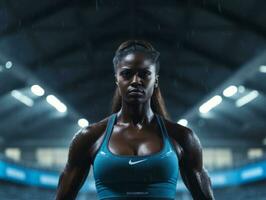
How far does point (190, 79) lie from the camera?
25562 mm

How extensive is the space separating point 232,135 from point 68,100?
13.7 meters

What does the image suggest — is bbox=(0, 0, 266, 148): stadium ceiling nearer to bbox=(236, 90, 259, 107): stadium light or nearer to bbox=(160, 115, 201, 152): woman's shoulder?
bbox=(236, 90, 259, 107): stadium light

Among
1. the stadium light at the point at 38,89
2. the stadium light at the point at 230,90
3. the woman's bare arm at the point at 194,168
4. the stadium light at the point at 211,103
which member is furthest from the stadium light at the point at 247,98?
the woman's bare arm at the point at 194,168

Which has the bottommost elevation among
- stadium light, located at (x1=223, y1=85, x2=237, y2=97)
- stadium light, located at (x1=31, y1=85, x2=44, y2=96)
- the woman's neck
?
the woman's neck

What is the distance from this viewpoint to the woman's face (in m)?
1.79

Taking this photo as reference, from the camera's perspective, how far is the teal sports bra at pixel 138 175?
5.66ft

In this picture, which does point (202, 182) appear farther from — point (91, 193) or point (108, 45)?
point (108, 45)

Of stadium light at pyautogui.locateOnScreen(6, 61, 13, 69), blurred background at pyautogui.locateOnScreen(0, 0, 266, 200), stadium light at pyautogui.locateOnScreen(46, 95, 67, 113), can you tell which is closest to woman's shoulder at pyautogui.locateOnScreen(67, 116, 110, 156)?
blurred background at pyautogui.locateOnScreen(0, 0, 266, 200)

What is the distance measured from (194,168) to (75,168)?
1.66ft

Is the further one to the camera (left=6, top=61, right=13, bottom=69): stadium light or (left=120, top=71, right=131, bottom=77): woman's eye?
(left=6, top=61, right=13, bottom=69): stadium light

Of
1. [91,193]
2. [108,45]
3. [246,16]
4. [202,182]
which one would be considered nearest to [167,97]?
[108,45]

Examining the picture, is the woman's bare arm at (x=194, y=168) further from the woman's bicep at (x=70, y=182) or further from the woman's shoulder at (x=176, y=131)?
the woman's bicep at (x=70, y=182)

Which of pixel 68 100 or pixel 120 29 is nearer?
pixel 120 29

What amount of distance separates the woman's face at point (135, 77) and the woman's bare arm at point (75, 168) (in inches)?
10.5
